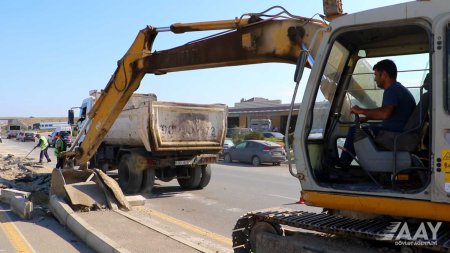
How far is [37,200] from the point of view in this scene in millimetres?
10758

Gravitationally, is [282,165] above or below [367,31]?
below

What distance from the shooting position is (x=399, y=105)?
3840mm

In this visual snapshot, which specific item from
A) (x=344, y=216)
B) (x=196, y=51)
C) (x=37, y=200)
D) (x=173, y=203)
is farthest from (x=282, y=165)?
(x=344, y=216)

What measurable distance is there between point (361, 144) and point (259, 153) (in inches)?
836

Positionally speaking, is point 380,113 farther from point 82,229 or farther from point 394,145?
point 82,229

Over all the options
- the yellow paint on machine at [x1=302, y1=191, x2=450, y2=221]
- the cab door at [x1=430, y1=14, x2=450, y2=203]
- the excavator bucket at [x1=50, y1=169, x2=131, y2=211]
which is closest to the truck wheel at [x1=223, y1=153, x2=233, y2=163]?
the excavator bucket at [x1=50, y1=169, x2=131, y2=211]

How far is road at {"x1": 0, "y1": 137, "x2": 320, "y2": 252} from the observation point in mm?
→ 8320

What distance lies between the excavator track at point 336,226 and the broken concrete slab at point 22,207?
588 centimetres

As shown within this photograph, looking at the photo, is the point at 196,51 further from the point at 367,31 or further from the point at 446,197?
the point at 446,197

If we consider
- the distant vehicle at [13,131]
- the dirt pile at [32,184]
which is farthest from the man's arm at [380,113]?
the distant vehicle at [13,131]

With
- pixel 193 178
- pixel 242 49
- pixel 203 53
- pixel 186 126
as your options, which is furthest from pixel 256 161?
pixel 242 49

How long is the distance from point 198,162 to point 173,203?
194 cm

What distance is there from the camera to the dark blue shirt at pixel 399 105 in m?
3.80

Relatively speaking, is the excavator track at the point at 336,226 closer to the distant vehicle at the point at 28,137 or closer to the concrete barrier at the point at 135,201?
the concrete barrier at the point at 135,201
